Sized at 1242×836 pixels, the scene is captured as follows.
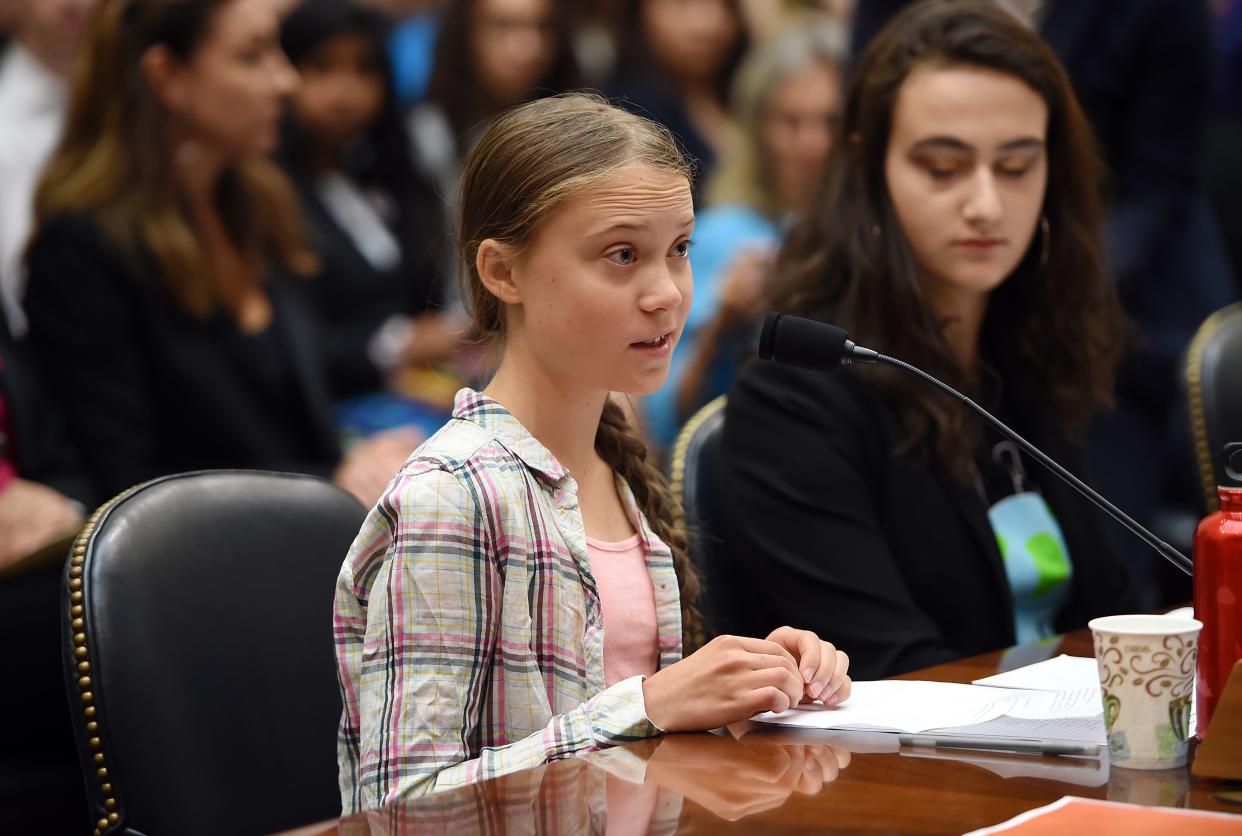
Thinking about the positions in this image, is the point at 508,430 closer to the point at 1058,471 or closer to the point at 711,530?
the point at 1058,471

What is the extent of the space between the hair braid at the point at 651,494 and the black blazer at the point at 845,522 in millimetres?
282

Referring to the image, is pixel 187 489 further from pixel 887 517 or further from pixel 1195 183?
pixel 1195 183

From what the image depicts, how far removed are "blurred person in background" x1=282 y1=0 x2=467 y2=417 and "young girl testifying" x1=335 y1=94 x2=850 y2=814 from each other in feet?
7.58

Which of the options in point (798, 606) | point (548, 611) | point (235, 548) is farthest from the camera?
point (798, 606)

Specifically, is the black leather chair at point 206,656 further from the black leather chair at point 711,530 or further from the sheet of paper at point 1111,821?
the sheet of paper at point 1111,821

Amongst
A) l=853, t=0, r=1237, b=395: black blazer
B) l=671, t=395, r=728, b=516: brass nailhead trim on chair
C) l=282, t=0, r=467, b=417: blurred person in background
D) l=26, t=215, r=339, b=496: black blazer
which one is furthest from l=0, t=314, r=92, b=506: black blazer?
l=853, t=0, r=1237, b=395: black blazer

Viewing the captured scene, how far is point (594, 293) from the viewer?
55.8 inches

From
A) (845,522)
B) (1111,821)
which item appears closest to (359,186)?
(845,522)

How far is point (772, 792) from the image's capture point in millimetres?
1108

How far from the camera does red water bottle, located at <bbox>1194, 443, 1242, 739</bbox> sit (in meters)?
1.24

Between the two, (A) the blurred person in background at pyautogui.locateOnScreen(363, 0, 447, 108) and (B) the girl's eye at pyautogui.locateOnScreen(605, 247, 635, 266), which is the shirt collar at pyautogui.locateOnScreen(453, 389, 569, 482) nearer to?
(B) the girl's eye at pyautogui.locateOnScreen(605, 247, 635, 266)

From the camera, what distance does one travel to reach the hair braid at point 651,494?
5.26ft

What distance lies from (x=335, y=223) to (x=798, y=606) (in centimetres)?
240

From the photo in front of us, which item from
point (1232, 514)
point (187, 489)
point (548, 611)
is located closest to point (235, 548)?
point (187, 489)
